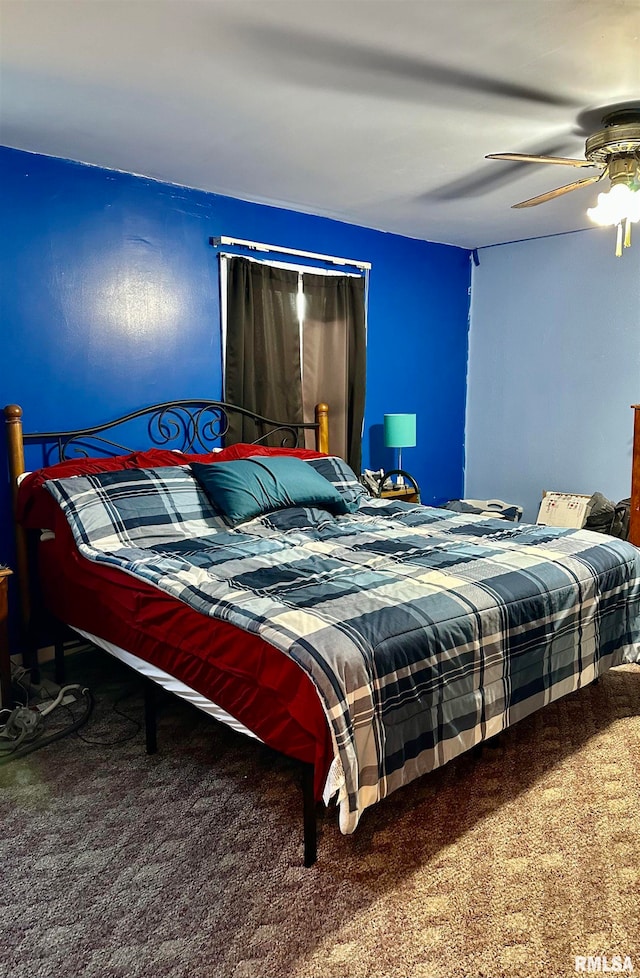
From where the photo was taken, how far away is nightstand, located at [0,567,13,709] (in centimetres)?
267

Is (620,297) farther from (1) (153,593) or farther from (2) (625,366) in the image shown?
(1) (153,593)

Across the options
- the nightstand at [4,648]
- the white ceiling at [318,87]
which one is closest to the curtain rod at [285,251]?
the white ceiling at [318,87]

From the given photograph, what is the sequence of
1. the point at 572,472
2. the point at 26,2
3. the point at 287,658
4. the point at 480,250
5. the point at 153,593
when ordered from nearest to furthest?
1. the point at 287,658
2. the point at 26,2
3. the point at 153,593
4. the point at 572,472
5. the point at 480,250

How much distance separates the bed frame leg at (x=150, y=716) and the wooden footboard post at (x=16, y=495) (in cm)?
102

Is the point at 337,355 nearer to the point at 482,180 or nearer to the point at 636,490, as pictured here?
the point at 482,180

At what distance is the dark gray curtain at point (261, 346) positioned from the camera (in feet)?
12.9

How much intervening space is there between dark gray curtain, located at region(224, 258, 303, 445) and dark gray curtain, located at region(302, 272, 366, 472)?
0.15 meters

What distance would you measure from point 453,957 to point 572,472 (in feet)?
13.0

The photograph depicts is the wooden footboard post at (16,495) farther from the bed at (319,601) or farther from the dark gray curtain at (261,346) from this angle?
the dark gray curtain at (261,346)

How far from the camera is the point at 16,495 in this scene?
3062 mm

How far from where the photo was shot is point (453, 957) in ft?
5.14

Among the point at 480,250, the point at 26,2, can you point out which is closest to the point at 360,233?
the point at 480,250

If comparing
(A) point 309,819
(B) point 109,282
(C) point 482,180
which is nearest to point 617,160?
(C) point 482,180

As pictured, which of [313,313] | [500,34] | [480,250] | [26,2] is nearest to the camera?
[26,2]
